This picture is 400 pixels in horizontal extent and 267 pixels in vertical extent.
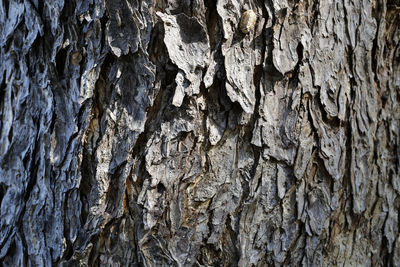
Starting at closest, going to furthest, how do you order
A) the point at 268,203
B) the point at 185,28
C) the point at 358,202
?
the point at 185,28, the point at 268,203, the point at 358,202

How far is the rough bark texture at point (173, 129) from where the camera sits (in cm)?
126

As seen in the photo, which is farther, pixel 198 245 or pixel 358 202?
pixel 358 202

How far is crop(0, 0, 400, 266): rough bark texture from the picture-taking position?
49.5 inches

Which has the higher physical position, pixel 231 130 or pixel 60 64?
pixel 60 64

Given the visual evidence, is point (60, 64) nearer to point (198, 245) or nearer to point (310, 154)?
point (198, 245)

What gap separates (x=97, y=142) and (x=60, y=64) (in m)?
0.29

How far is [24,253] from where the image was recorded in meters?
1.38

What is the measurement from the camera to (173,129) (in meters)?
1.27

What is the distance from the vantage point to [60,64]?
4.39ft

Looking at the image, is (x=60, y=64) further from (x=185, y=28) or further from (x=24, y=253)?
(x=24, y=253)

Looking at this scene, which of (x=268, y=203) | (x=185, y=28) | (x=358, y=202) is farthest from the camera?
(x=358, y=202)

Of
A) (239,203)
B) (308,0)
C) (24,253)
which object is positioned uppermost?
(308,0)

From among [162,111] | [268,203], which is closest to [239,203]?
[268,203]

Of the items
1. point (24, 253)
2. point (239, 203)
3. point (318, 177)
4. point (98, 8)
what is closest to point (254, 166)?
point (239, 203)
